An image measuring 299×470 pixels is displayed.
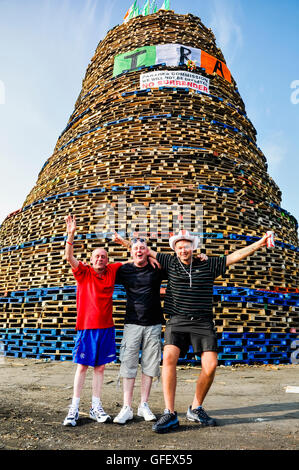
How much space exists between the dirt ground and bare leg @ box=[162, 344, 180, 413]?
0.26 meters

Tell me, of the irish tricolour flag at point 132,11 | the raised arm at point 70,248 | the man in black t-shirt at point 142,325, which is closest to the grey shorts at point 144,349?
the man in black t-shirt at point 142,325

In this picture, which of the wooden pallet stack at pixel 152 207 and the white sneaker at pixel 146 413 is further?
the wooden pallet stack at pixel 152 207

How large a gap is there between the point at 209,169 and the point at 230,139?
2.20 m

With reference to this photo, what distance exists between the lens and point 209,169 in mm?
9555

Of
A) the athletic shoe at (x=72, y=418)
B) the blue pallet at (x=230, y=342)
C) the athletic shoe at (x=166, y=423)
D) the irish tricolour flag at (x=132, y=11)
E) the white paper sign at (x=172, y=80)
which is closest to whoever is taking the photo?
the athletic shoe at (x=166, y=423)

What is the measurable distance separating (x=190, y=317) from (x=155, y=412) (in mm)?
1224

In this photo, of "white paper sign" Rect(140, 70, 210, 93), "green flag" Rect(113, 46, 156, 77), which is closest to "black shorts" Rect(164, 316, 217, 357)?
"white paper sign" Rect(140, 70, 210, 93)

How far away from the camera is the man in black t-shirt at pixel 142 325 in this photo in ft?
11.0

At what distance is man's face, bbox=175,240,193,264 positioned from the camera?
11.3 feet

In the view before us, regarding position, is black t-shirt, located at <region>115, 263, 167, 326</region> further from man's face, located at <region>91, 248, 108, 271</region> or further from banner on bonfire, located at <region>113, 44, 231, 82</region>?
banner on bonfire, located at <region>113, 44, 231, 82</region>

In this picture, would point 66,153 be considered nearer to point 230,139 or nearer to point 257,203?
point 230,139

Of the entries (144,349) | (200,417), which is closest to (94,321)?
(144,349)

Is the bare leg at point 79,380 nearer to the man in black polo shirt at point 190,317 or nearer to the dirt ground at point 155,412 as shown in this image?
the dirt ground at point 155,412

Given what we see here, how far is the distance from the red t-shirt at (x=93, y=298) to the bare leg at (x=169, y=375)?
2.33 feet
